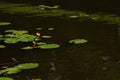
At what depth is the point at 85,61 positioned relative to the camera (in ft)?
7.80

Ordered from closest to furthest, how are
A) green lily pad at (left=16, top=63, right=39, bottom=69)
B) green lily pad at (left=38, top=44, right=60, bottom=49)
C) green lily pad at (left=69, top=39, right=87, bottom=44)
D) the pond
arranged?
A: the pond
green lily pad at (left=16, top=63, right=39, bottom=69)
green lily pad at (left=38, top=44, right=60, bottom=49)
green lily pad at (left=69, top=39, right=87, bottom=44)

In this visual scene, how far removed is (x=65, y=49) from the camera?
8.93ft

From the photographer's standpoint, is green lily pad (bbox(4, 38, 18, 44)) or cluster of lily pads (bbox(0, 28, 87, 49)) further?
green lily pad (bbox(4, 38, 18, 44))

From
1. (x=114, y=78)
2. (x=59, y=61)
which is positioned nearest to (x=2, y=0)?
(x=59, y=61)

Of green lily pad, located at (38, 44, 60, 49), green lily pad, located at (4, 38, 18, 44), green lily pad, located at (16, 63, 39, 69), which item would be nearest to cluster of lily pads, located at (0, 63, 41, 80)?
green lily pad, located at (16, 63, 39, 69)

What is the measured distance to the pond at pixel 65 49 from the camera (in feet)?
6.97

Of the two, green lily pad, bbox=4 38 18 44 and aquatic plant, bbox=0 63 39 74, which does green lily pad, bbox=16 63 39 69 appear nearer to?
aquatic plant, bbox=0 63 39 74

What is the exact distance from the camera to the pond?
212 centimetres

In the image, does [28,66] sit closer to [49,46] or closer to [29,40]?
[49,46]

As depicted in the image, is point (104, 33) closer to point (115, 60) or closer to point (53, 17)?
point (115, 60)

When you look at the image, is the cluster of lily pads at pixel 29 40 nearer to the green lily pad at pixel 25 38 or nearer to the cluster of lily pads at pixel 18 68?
the green lily pad at pixel 25 38

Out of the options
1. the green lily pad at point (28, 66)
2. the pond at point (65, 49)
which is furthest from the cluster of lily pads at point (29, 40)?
the green lily pad at point (28, 66)

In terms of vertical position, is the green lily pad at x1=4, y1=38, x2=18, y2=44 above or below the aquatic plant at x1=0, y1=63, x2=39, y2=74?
above

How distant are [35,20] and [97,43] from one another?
172 cm
